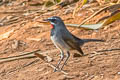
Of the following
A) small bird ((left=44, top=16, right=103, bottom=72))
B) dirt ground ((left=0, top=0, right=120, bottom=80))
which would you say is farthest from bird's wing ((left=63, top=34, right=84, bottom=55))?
dirt ground ((left=0, top=0, right=120, bottom=80))

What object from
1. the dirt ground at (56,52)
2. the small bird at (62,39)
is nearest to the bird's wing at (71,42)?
the small bird at (62,39)

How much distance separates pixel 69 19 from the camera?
771 centimetres

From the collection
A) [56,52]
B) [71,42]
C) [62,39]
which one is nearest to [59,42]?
[62,39]

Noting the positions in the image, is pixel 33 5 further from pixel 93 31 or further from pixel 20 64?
pixel 20 64

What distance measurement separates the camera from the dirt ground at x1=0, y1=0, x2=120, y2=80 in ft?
17.8

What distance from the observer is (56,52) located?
640 centimetres

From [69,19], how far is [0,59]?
198 cm

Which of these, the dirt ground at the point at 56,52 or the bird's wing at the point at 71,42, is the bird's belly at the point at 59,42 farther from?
the dirt ground at the point at 56,52

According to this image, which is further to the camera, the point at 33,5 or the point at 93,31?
the point at 33,5

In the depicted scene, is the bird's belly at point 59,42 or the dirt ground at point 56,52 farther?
the bird's belly at point 59,42

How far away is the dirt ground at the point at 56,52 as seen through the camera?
5439 millimetres

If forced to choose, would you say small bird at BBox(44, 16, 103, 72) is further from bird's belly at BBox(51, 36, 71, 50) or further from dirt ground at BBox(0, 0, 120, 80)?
dirt ground at BBox(0, 0, 120, 80)

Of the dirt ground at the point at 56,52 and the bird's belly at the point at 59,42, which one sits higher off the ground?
the bird's belly at the point at 59,42

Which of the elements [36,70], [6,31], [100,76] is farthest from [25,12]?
[100,76]
